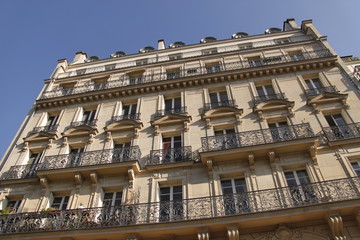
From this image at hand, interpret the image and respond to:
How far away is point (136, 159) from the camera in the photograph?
12.5 meters

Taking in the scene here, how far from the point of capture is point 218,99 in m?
15.9

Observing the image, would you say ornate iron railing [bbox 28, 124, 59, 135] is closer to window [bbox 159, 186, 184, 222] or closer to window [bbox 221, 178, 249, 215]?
window [bbox 159, 186, 184, 222]

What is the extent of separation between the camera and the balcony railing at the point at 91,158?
1295 centimetres

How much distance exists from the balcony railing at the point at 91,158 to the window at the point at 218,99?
4.56m

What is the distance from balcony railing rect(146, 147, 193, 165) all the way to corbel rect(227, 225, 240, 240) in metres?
3.59

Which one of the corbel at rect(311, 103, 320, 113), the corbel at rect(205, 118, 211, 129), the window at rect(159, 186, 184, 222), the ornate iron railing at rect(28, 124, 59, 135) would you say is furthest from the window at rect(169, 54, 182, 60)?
the window at rect(159, 186, 184, 222)

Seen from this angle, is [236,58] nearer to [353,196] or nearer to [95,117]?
[95,117]

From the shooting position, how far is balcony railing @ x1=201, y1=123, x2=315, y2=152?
1227 cm

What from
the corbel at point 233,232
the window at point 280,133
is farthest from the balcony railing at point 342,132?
the corbel at point 233,232

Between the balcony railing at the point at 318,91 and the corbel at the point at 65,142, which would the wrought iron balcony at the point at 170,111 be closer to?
the corbel at the point at 65,142

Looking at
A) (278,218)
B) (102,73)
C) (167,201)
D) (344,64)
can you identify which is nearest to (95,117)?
(102,73)

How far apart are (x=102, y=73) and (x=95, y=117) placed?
456 centimetres

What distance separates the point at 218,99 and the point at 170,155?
459 cm

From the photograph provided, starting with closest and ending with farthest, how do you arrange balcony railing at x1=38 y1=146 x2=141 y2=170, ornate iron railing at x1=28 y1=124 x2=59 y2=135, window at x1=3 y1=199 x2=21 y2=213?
window at x1=3 y1=199 x2=21 y2=213
balcony railing at x1=38 y1=146 x2=141 y2=170
ornate iron railing at x1=28 y1=124 x2=59 y2=135
